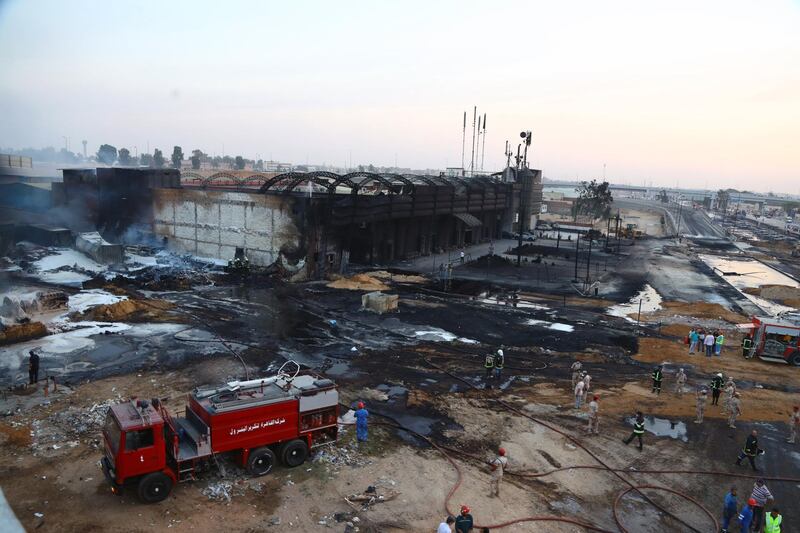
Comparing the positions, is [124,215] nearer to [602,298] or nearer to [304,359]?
[304,359]

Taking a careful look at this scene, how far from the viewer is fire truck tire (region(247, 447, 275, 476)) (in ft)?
45.7

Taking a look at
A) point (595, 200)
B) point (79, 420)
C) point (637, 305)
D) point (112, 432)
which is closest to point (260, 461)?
point (112, 432)

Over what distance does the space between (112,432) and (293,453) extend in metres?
4.34

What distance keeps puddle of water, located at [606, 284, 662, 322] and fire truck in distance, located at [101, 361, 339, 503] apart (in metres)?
24.4

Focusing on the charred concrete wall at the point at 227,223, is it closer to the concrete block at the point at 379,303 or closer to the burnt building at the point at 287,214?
the burnt building at the point at 287,214

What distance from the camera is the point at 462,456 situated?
620 inches

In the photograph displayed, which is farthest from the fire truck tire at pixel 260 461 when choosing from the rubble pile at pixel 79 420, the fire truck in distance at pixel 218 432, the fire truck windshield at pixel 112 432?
the rubble pile at pixel 79 420

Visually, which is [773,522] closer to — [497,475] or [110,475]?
[497,475]

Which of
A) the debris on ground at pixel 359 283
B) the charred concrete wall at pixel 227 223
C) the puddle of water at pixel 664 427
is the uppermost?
the charred concrete wall at pixel 227 223

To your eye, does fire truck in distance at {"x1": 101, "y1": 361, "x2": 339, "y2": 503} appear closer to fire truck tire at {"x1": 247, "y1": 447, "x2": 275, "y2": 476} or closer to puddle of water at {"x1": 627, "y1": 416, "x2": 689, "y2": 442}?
fire truck tire at {"x1": 247, "y1": 447, "x2": 275, "y2": 476}

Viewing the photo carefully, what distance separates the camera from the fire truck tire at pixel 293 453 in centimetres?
1445

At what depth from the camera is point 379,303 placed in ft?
105

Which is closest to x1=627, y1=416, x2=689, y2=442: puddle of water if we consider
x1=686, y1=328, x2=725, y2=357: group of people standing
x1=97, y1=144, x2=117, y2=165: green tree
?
x1=686, y1=328, x2=725, y2=357: group of people standing

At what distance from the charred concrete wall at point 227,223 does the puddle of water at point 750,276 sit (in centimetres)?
3427
